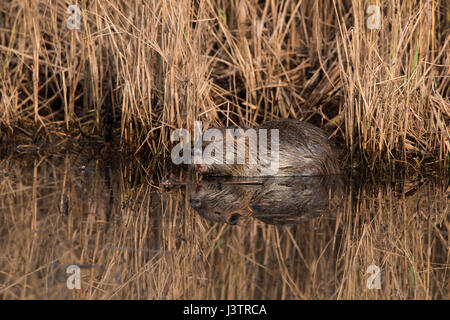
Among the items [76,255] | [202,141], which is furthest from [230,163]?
[76,255]

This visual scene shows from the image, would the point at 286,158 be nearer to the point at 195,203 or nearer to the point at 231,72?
the point at 195,203

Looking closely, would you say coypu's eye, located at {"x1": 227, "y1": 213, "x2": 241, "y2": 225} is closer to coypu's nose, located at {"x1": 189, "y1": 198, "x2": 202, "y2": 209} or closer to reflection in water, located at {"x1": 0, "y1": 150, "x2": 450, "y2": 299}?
reflection in water, located at {"x1": 0, "y1": 150, "x2": 450, "y2": 299}

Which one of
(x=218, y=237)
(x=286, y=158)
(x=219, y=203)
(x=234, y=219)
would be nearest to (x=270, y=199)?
(x=219, y=203)

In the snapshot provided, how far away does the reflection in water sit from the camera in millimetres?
3234

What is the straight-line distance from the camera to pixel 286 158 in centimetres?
521

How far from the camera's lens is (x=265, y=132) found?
207 inches

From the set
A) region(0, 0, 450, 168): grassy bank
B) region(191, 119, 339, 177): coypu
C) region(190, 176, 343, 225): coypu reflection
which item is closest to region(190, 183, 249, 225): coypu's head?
region(190, 176, 343, 225): coypu reflection

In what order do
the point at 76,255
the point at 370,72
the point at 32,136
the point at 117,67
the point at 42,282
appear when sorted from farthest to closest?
the point at 32,136 < the point at 117,67 < the point at 370,72 < the point at 76,255 < the point at 42,282

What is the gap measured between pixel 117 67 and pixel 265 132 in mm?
1418

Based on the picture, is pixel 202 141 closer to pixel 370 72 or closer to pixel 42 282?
pixel 370 72

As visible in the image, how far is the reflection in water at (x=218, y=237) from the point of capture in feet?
10.6
